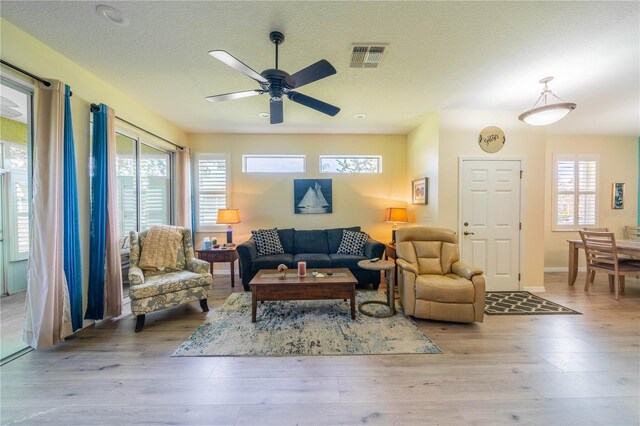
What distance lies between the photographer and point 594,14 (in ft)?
6.13

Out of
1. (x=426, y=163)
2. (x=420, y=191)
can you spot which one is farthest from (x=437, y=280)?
(x=426, y=163)

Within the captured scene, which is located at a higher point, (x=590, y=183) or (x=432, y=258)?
(x=590, y=183)

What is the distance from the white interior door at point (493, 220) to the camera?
3754mm

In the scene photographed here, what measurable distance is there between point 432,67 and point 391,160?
8.13 ft

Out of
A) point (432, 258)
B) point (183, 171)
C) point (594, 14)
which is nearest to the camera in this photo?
point (594, 14)

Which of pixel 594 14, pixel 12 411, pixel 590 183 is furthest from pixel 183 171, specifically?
pixel 590 183

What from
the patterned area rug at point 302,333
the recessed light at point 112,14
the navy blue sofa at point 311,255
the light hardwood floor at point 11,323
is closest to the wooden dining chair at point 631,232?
the navy blue sofa at point 311,255

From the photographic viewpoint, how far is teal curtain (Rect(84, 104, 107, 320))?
2.68 metres

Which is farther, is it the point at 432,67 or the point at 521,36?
the point at 432,67

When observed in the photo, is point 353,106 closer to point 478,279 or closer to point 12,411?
point 478,279

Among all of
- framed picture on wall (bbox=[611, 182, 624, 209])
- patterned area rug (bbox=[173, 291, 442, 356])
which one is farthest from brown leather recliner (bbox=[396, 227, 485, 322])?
framed picture on wall (bbox=[611, 182, 624, 209])

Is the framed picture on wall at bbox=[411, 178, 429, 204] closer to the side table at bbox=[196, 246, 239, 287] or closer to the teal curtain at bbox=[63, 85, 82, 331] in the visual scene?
the side table at bbox=[196, 246, 239, 287]

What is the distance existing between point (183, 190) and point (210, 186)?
0.53 m

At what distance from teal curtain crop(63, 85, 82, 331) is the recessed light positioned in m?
0.97
